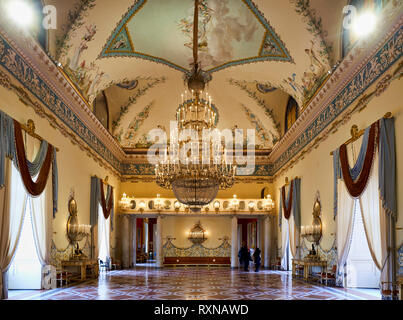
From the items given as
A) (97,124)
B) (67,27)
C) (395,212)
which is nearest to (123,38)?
(67,27)

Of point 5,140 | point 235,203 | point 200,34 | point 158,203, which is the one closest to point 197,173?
point 5,140

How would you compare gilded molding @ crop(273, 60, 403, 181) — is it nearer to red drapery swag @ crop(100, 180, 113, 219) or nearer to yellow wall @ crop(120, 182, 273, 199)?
yellow wall @ crop(120, 182, 273, 199)

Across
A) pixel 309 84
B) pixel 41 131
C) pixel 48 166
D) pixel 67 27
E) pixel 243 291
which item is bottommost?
pixel 243 291

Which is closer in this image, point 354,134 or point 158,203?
point 354,134

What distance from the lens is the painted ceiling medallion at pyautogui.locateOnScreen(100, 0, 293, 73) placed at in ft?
36.8

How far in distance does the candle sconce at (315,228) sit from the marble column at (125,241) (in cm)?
931

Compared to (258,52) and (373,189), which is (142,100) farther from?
(373,189)

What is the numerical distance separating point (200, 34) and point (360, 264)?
785 centimetres

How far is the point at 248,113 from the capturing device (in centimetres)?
1900

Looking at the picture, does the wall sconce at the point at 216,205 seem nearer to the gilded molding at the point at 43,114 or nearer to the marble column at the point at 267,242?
the marble column at the point at 267,242

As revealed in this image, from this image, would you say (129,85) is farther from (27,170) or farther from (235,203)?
(27,170)

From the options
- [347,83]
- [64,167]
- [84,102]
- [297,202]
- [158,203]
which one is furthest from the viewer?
[158,203]

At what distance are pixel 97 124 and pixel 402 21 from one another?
34.2 ft

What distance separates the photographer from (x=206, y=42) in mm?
12914
